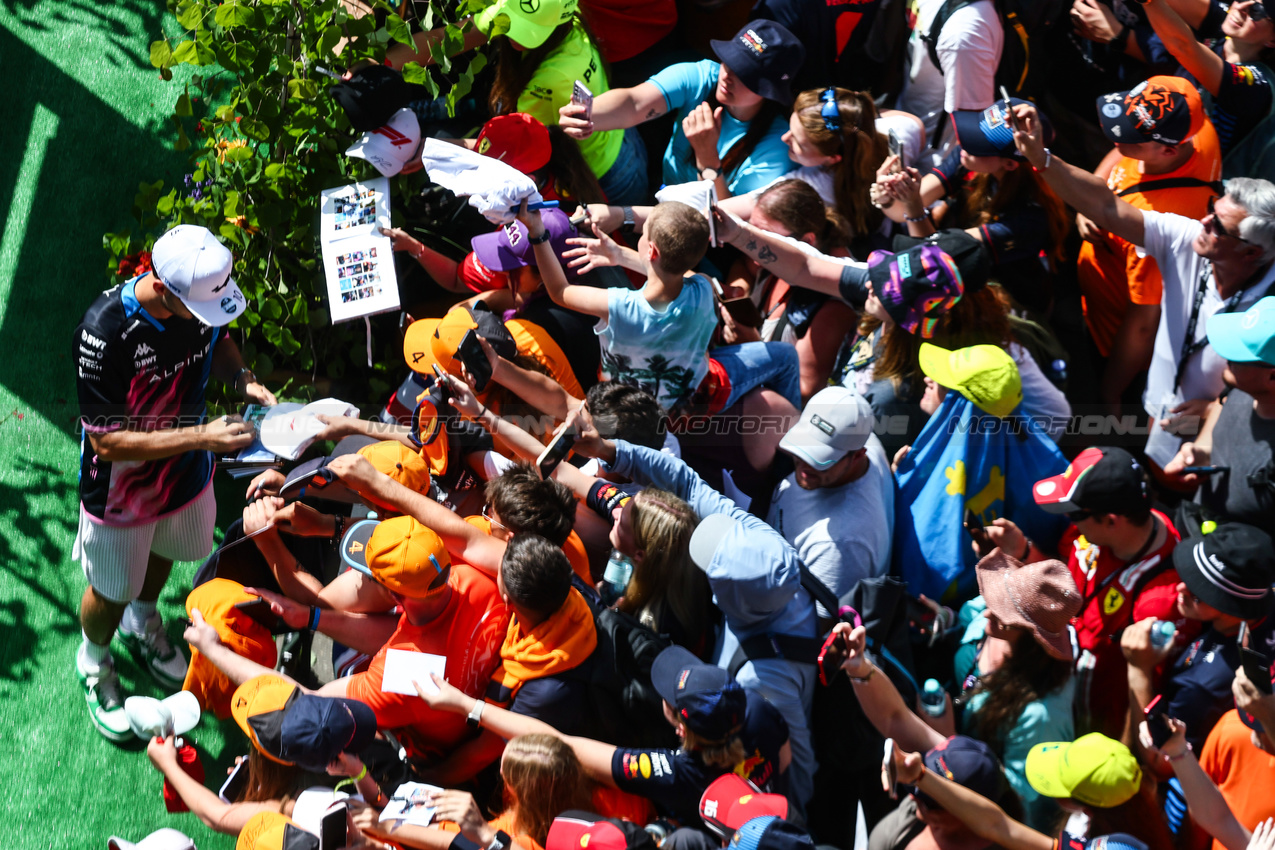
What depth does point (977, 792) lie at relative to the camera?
9.71ft

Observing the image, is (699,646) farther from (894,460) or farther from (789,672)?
(894,460)

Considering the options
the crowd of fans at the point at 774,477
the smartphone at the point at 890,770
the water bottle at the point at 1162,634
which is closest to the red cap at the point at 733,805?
the crowd of fans at the point at 774,477

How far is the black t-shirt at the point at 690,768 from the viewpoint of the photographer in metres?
3.05

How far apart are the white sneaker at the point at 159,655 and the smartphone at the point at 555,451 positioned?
1.98 m

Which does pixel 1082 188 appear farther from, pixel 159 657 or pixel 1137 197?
pixel 159 657

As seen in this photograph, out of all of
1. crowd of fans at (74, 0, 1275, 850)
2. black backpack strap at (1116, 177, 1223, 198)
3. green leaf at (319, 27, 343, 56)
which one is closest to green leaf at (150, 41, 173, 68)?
green leaf at (319, 27, 343, 56)

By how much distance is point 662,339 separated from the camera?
4.02 metres

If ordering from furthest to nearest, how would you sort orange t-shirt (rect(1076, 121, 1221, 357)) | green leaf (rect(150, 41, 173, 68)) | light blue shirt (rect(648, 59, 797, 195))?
light blue shirt (rect(648, 59, 797, 195))
green leaf (rect(150, 41, 173, 68))
orange t-shirt (rect(1076, 121, 1221, 357))

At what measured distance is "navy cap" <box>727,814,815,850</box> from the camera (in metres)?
2.65

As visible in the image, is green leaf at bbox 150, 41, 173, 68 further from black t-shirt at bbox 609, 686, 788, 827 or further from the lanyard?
the lanyard

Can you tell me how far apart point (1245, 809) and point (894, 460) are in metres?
1.56

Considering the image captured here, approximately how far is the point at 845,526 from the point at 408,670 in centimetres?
153

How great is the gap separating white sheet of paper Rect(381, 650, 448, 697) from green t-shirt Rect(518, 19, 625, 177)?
2685 millimetres

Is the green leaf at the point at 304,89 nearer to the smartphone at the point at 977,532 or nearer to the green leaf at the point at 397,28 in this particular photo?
the green leaf at the point at 397,28
